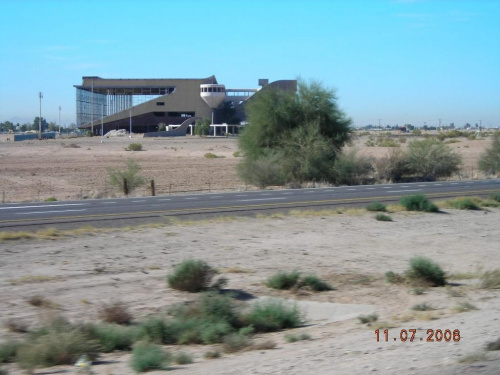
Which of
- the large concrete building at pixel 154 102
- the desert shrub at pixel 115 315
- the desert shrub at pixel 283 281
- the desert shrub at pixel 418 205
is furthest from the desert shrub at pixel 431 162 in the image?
the large concrete building at pixel 154 102

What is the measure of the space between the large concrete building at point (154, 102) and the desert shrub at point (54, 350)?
468 feet

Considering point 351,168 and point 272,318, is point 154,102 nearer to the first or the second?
point 351,168

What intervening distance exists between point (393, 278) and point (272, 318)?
532 cm

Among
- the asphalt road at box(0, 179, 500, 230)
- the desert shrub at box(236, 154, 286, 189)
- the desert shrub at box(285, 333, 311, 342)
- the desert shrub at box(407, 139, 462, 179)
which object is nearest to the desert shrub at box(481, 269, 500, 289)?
the desert shrub at box(285, 333, 311, 342)

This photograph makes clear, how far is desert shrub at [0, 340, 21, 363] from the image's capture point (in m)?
9.75

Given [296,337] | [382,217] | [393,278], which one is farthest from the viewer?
[382,217]

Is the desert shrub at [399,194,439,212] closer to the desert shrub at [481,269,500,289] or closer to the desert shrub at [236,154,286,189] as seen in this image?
the desert shrub at [481,269,500,289]

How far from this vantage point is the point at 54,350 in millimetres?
9617

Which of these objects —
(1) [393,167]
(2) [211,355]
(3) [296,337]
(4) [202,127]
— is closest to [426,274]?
(3) [296,337]

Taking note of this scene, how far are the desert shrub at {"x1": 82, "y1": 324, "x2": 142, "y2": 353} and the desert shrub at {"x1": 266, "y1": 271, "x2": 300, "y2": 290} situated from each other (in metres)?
5.01

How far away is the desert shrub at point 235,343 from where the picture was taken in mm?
10164

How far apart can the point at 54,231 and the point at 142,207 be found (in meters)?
9.29
